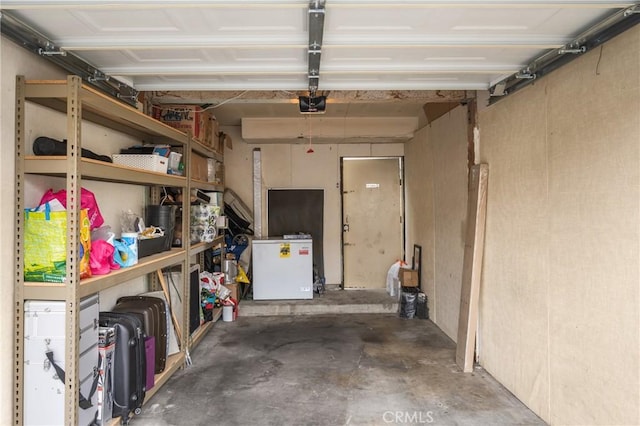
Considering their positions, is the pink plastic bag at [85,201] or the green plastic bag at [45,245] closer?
the green plastic bag at [45,245]

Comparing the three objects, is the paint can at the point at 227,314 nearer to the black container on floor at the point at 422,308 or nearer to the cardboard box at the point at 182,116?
the cardboard box at the point at 182,116

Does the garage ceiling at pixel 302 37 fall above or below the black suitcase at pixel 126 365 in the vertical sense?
above

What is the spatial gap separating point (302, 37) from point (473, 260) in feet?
7.53

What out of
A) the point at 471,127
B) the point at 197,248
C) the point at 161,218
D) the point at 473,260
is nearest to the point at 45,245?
the point at 161,218

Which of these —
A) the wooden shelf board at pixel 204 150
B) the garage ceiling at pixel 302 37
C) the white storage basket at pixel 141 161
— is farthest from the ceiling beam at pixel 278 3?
the wooden shelf board at pixel 204 150

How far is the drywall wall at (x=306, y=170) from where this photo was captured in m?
5.57

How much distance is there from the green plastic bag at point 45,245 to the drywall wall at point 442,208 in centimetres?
321

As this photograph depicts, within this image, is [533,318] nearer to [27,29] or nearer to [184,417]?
[184,417]

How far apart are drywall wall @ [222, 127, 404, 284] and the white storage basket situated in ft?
9.45

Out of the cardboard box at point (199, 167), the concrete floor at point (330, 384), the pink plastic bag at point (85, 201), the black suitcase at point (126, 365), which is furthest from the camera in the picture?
the cardboard box at point (199, 167)

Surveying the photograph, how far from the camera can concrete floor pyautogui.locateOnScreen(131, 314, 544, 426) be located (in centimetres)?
234

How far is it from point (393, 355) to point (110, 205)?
2831 mm

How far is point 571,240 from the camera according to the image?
200cm

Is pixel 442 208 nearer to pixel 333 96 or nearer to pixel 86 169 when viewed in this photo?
pixel 333 96
